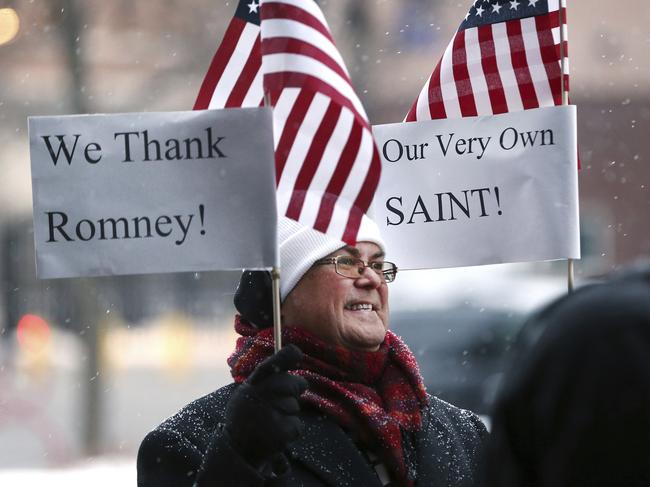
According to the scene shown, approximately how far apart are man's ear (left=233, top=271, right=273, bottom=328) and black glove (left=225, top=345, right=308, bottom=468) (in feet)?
2.17

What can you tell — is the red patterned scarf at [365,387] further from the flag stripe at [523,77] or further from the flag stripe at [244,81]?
the flag stripe at [523,77]

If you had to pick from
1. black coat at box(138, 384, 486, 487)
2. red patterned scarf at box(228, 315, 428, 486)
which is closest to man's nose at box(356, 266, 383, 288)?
red patterned scarf at box(228, 315, 428, 486)

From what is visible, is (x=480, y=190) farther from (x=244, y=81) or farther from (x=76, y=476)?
(x=76, y=476)

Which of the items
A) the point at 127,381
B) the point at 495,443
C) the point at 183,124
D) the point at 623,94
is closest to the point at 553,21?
the point at 183,124

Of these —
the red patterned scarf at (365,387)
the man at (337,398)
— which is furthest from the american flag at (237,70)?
the red patterned scarf at (365,387)

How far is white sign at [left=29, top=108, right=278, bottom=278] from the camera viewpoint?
3.22 m

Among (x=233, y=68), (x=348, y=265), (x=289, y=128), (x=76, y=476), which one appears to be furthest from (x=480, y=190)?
(x=76, y=476)

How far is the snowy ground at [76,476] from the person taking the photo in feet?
31.4

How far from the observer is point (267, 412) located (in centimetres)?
290

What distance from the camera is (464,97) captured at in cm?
401

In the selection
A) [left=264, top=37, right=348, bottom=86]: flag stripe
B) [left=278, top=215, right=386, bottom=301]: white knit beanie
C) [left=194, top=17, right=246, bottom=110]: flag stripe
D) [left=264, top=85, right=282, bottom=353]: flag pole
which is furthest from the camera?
[left=278, top=215, right=386, bottom=301]: white knit beanie

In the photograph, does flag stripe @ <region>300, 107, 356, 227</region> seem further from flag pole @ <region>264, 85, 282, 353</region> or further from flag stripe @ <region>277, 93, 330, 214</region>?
flag pole @ <region>264, 85, 282, 353</region>

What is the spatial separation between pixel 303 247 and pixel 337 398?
1.59ft

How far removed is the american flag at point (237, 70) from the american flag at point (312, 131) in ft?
0.69
